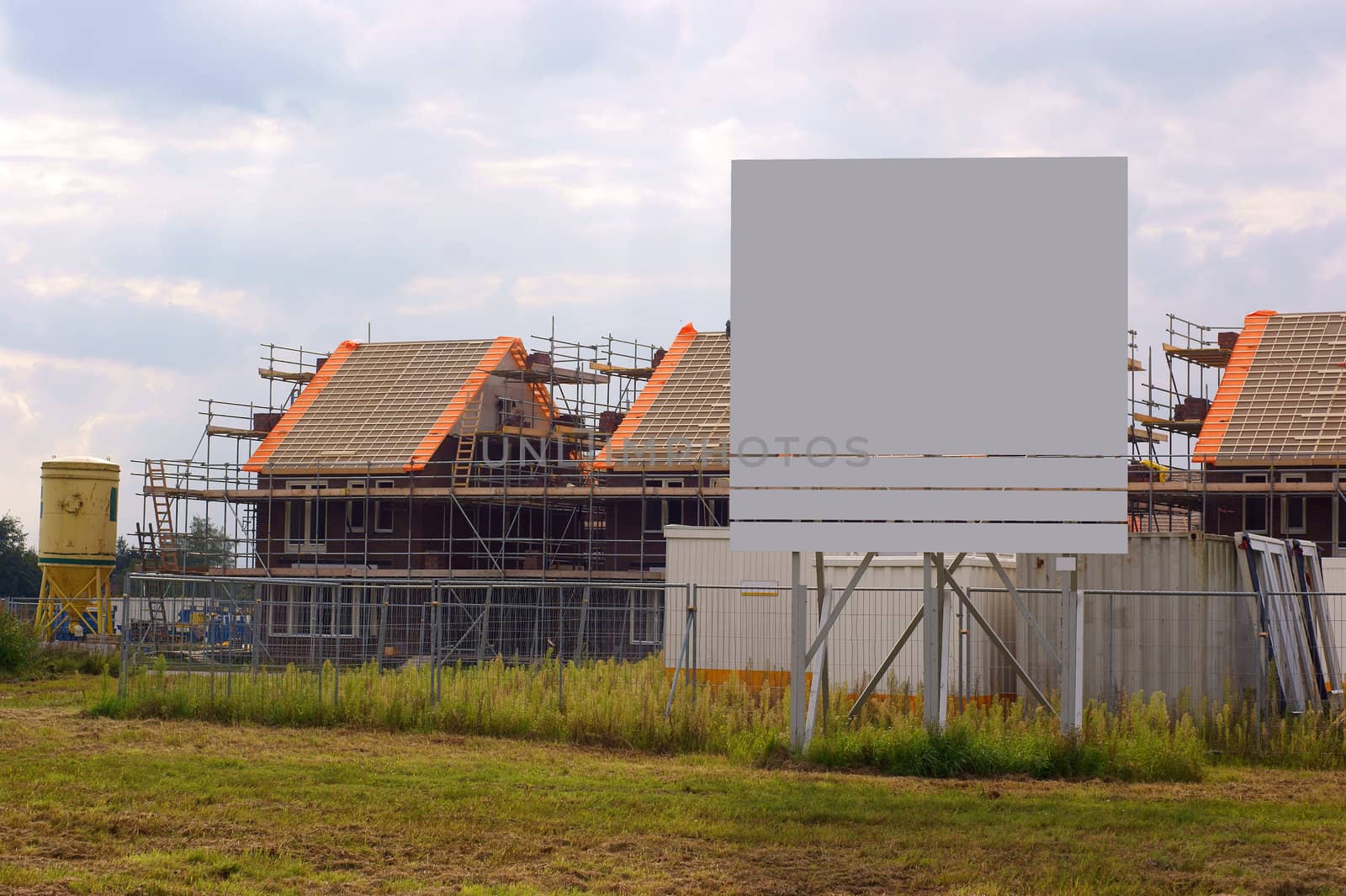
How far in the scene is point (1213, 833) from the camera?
11852 mm

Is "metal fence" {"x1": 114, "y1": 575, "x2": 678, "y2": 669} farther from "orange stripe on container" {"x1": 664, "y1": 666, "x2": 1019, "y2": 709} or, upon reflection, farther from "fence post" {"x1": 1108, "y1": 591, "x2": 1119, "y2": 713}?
"fence post" {"x1": 1108, "y1": 591, "x2": 1119, "y2": 713}

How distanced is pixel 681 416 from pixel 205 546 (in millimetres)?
69805

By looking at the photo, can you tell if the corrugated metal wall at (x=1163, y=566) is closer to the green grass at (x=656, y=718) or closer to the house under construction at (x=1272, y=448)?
the green grass at (x=656, y=718)

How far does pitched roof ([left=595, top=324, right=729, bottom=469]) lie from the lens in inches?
1633

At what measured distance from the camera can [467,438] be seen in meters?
46.3

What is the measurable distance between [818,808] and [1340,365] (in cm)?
3096

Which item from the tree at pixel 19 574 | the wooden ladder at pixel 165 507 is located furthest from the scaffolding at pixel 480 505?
the tree at pixel 19 574

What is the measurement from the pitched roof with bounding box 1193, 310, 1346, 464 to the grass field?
23.3 meters

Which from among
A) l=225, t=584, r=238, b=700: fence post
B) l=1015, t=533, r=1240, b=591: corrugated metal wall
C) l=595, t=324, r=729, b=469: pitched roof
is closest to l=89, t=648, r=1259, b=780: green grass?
l=225, t=584, r=238, b=700: fence post

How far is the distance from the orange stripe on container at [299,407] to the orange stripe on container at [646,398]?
33.2 feet

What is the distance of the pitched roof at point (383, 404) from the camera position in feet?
148

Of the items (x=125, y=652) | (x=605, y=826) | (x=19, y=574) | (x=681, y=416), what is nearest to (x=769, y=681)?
(x=125, y=652)

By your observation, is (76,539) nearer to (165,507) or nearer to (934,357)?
(165,507)

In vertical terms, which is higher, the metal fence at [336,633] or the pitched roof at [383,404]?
the pitched roof at [383,404]
